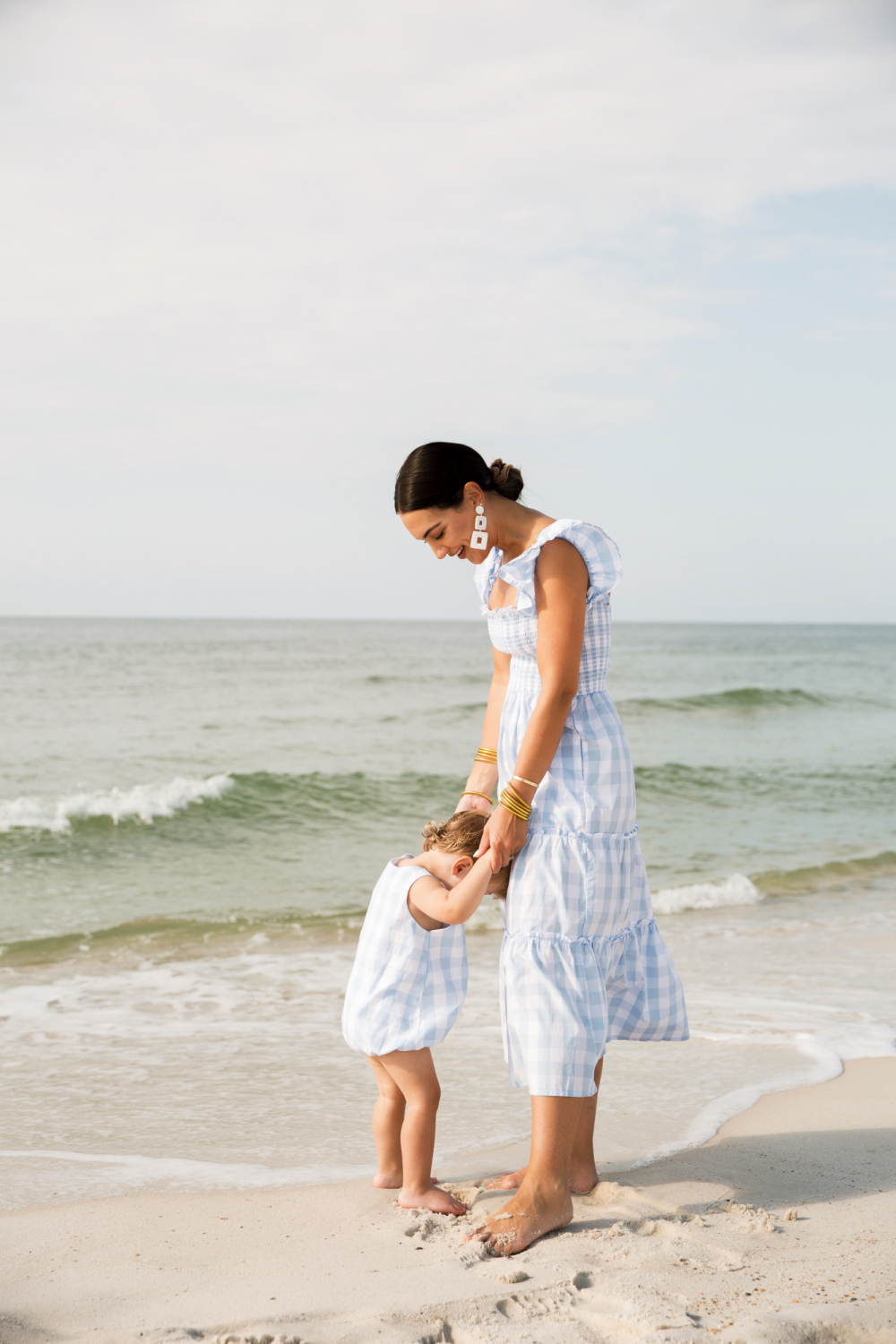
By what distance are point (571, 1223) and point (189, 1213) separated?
3.25ft

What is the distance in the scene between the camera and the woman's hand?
2.49 m

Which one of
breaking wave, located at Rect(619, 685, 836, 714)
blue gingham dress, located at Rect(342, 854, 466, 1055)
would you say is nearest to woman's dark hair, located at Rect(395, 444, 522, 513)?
blue gingham dress, located at Rect(342, 854, 466, 1055)

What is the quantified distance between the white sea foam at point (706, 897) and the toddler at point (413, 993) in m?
4.47

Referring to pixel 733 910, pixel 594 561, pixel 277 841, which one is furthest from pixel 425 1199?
pixel 277 841

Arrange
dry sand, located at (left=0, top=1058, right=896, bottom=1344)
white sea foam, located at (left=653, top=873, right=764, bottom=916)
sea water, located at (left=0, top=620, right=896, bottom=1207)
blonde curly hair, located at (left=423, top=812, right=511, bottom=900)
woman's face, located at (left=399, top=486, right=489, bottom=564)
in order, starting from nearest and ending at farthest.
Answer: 1. dry sand, located at (left=0, top=1058, right=896, bottom=1344)
2. woman's face, located at (left=399, top=486, right=489, bottom=564)
3. blonde curly hair, located at (left=423, top=812, right=511, bottom=900)
4. sea water, located at (left=0, top=620, right=896, bottom=1207)
5. white sea foam, located at (left=653, top=873, right=764, bottom=916)

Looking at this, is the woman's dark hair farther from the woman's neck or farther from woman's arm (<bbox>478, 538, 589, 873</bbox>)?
woman's arm (<bbox>478, 538, 589, 873</bbox>)

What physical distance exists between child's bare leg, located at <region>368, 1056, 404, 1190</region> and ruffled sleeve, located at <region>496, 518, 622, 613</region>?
4.46 ft

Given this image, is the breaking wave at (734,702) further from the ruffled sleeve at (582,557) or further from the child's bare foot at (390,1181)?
the ruffled sleeve at (582,557)

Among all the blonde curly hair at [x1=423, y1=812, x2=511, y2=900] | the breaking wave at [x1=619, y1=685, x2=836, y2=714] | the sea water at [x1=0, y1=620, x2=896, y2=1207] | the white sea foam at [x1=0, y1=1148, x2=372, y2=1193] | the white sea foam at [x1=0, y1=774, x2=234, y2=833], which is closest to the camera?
the blonde curly hair at [x1=423, y1=812, x2=511, y2=900]

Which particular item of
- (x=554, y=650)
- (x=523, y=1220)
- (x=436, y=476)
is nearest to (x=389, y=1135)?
(x=523, y=1220)

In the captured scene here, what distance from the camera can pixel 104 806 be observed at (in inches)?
391

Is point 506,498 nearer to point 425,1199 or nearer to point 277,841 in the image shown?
point 425,1199

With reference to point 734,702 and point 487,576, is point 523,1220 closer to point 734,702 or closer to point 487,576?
point 487,576

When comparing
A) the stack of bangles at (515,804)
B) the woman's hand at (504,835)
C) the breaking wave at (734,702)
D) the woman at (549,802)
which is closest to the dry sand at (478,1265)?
the woman at (549,802)
